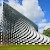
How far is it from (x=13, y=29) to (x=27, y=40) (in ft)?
29.3

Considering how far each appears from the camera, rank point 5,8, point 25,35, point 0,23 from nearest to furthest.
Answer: point 0,23
point 5,8
point 25,35

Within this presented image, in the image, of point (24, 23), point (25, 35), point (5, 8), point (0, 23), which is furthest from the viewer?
point (24, 23)

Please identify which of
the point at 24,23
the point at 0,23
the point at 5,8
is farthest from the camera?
the point at 24,23

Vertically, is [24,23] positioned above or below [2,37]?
above

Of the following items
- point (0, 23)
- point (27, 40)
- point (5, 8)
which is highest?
point (5, 8)

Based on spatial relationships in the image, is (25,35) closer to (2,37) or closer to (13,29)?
(13,29)

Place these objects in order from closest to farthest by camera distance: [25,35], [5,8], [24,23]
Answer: [5,8] → [25,35] → [24,23]

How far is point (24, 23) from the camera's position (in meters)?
97.2

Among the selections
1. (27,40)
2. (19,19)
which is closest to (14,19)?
(19,19)

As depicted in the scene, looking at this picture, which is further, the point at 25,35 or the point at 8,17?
the point at 25,35

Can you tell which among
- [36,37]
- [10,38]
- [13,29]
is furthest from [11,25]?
[36,37]

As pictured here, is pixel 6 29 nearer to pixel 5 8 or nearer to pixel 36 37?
pixel 5 8

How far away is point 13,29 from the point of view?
86312mm

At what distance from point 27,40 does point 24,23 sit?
39.4 feet
